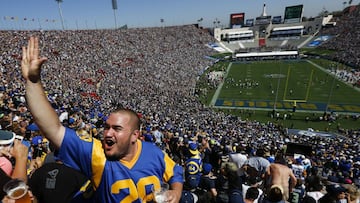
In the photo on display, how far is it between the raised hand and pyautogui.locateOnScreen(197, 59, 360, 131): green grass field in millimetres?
28874

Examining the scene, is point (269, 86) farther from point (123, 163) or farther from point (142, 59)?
point (123, 163)

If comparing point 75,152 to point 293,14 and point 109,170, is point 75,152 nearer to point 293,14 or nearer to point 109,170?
point 109,170

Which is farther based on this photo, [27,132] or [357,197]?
[27,132]

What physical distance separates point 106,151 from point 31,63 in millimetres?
1006

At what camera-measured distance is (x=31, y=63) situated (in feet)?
6.87

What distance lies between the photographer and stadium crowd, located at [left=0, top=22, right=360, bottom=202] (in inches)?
214

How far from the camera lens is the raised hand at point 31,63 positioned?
2053mm

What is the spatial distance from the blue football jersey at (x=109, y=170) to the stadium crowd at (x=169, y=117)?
2.11ft

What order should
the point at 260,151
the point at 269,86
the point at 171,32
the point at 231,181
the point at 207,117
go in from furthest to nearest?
the point at 171,32 → the point at 269,86 → the point at 207,117 → the point at 260,151 → the point at 231,181

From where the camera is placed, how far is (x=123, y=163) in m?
2.35

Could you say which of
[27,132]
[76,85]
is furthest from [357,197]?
[76,85]

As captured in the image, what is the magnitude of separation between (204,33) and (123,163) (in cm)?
9511

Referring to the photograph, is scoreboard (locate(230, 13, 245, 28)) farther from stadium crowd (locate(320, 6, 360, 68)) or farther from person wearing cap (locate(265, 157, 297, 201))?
person wearing cap (locate(265, 157, 297, 201))

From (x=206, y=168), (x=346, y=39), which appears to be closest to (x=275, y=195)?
(x=206, y=168)
